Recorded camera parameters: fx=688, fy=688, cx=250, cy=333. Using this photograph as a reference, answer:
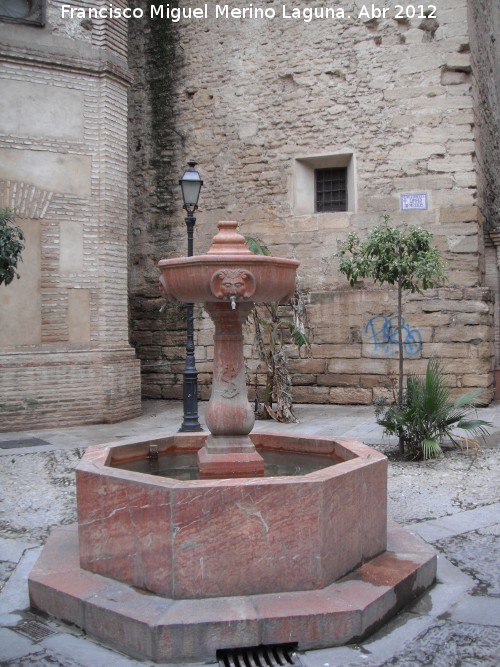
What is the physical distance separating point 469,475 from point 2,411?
579 centimetres

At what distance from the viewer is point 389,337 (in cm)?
1022

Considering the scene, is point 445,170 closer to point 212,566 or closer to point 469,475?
point 469,475

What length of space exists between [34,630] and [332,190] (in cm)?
880

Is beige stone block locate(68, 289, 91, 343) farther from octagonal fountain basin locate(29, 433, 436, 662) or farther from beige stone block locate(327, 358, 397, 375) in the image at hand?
octagonal fountain basin locate(29, 433, 436, 662)

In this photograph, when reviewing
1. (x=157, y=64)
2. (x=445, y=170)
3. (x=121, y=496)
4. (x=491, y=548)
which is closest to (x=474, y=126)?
(x=445, y=170)

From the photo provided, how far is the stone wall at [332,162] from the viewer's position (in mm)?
9992

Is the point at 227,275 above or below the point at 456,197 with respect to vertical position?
below

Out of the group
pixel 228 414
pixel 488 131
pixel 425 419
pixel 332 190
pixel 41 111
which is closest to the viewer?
pixel 228 414

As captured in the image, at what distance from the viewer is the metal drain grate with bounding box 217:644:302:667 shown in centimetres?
307

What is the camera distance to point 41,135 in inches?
365

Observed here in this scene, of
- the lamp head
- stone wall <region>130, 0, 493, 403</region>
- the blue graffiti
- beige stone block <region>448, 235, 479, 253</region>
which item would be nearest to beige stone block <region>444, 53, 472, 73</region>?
stone wall <region>130, 0, 493, 403</region>

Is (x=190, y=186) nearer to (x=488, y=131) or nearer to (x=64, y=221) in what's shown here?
(x=64, y=221)

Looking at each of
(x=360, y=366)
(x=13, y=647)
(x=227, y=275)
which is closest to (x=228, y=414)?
(x=227, y=275)

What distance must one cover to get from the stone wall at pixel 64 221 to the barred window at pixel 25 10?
107 mm
